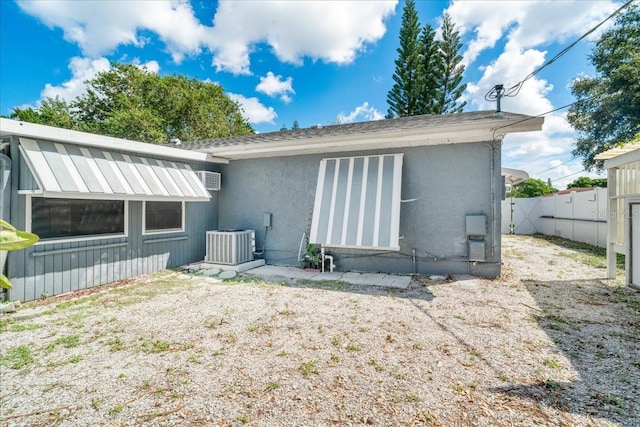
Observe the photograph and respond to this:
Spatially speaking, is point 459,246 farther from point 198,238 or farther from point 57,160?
point 57,160

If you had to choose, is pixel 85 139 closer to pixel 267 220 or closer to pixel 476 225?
pixel 267 220

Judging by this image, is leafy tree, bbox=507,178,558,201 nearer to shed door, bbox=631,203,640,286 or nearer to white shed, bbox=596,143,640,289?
white shed, bbox=596,143,640,289

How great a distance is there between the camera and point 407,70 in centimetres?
2370

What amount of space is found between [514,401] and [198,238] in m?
9.42

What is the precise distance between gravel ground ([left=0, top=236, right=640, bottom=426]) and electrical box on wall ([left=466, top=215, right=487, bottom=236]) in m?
1.46

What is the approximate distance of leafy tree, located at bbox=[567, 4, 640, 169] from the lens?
17.5m

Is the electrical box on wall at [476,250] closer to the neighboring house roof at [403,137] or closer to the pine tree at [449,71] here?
the neighboring house roof at [403,137]

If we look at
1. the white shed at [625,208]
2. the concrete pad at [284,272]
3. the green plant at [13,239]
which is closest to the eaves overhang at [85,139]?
the concrete pad at [284,272]

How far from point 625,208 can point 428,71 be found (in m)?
20.4

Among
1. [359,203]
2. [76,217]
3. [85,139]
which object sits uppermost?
[85,139]

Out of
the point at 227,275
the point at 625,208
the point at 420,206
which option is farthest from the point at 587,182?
the point at 227,275

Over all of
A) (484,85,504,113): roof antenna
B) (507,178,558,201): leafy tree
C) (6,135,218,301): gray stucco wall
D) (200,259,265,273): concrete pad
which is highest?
(484,85,504,113): roof antenna

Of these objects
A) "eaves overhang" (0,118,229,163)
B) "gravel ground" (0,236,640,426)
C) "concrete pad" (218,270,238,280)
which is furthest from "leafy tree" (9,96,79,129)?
"gravel ground" (0,236,640,426)

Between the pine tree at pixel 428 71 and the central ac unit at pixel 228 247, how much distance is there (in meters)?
20.3
